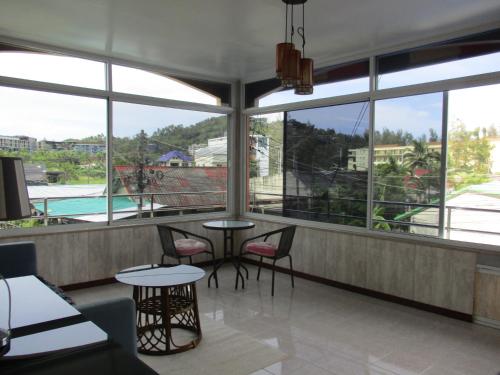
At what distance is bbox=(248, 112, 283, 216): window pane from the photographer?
18.5 ft

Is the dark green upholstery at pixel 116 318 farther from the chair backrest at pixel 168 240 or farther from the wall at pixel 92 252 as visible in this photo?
the wall at pixel 92 252

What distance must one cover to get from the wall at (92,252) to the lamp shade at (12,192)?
291 centimetres

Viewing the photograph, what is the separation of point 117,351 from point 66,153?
12.2ft

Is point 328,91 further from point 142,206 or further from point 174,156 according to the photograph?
point 142,206

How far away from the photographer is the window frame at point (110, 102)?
4.18 m

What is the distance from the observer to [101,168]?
15.8 feet

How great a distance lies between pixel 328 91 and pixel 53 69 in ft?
10.5

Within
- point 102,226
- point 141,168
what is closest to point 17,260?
point 102,226

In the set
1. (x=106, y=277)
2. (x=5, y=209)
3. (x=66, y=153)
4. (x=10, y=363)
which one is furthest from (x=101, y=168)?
(x=10, y=363)

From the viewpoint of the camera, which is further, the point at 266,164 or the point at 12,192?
the point at 266,164

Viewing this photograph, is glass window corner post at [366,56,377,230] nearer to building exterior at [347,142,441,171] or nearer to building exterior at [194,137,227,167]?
building exterior at [347,142,441,171]

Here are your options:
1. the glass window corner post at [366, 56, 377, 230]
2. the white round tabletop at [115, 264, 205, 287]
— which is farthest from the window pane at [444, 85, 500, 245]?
the white round tabletop at [115, 264, 205, 287]

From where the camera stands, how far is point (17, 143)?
420 centimetres

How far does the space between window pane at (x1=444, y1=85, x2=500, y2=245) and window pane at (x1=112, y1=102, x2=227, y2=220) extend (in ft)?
10.7
